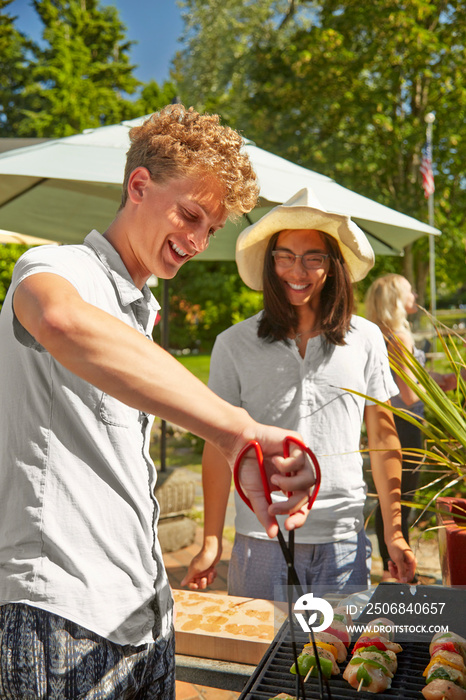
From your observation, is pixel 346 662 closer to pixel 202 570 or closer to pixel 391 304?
pixel 202 570

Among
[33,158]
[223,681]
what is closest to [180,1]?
[33,158]

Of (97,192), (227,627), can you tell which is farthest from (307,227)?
(97,192)

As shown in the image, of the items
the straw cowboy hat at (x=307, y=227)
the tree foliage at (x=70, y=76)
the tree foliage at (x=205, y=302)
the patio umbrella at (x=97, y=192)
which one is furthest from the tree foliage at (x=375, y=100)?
the straw cowboy hat at (x=307, y=227)

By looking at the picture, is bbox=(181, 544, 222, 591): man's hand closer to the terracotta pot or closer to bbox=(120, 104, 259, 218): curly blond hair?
the terracotta pot

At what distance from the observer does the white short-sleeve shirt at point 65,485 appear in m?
1.03

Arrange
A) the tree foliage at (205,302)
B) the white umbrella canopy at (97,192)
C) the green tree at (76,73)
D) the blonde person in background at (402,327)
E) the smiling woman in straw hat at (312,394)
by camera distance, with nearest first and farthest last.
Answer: the smiling woman in straw hat at (312,394) → the white umbrella canopy at (97,192) → the blonde person in background at (402,327) → the tree foliage at (205,302) → the green tree at (76,73)

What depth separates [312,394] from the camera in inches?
79.2

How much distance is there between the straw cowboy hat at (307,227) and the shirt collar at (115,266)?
1027 millimetres

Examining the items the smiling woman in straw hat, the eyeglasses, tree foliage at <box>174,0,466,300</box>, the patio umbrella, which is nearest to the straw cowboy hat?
the smiling woman in straw hat

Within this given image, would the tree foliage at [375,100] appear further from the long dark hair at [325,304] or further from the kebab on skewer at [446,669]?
the kebab on skewer at [446,669]

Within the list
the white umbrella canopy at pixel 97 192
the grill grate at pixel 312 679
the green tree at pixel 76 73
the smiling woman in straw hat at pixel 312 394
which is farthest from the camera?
the green tree at pixel 76 73

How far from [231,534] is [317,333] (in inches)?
125

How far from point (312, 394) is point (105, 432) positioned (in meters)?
1.04

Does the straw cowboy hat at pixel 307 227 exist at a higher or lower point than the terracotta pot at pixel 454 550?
higher
